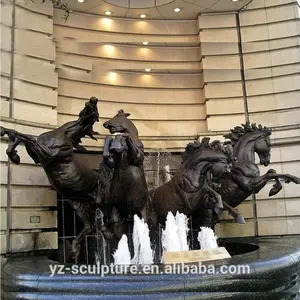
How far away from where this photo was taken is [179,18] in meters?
12.1

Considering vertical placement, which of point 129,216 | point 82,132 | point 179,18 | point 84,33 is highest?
point 179,18

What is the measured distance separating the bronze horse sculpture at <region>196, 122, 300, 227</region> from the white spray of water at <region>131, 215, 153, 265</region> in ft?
4.37

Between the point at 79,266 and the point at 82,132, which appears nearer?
the point at 79,266

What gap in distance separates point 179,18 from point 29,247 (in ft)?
25.6

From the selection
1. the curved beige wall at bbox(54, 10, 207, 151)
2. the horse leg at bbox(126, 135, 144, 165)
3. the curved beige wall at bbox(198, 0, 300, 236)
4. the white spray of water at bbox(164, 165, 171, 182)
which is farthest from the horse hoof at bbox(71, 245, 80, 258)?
the curved beige wall at bbox(198, 0, 300, 236)

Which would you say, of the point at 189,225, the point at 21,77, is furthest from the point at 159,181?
the point at 21,77

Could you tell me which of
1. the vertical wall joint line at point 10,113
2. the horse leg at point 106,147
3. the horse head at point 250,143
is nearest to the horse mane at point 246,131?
the horse head at point 250,143

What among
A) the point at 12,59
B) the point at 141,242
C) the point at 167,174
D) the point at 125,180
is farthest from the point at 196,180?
the point at 12,59

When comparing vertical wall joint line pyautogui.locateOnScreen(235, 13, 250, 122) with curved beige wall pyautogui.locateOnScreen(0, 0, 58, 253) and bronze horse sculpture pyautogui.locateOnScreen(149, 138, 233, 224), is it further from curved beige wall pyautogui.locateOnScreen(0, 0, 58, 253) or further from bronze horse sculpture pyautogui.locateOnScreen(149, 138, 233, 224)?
curved beige wall pyautogui.locateOnScreen(0, 0, 58, 253)

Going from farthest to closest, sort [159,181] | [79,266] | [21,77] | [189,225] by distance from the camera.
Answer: [159,181]
[21,77]
[189,225]
[79,266]

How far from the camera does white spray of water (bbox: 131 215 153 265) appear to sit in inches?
283

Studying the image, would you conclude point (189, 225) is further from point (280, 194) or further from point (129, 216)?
point (280, 194)

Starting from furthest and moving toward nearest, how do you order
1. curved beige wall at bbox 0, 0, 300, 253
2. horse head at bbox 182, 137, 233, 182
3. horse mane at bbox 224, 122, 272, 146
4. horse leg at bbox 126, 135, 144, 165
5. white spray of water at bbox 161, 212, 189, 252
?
curved beige wall at bbox 0, 0, 300, 253 → horse mane at bbox 224, 122, 272, 146 → white spray of water at bbox 161, 212, 189, 252 → horse head at bbox 182, 137, 233, 182 → horse leg at bbox 126, 135, 144, 165

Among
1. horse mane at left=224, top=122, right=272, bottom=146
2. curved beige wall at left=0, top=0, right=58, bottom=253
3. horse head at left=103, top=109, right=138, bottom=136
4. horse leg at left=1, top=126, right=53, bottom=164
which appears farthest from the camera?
horse mane at left=224, top=122, right=272, bottom=146
